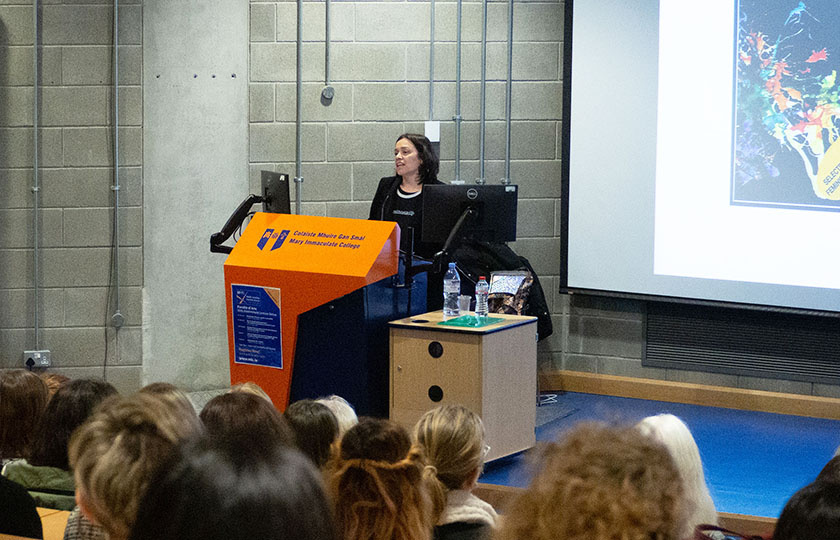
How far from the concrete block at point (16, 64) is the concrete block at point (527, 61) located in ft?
8.61

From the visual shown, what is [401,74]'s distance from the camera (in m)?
5.98

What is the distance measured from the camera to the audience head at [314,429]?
2473mm

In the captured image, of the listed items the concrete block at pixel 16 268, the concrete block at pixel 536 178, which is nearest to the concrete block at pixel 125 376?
the concrete block at pixel 16 268

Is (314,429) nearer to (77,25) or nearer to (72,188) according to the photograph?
(72,188)

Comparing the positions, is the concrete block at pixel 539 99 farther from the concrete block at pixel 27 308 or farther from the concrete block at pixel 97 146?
the concrete block at pixel 27 308

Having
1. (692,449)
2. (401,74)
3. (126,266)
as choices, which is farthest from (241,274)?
(692,449)

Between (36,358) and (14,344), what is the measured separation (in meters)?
0.15

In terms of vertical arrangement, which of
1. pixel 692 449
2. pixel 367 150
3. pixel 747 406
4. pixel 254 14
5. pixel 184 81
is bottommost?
pixel 747 406

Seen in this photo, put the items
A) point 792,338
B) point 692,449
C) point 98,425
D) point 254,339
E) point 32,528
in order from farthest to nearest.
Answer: point 792,338, point 254,339, point 692,449, point 32,528, point 98,425

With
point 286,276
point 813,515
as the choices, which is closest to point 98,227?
point 286,276

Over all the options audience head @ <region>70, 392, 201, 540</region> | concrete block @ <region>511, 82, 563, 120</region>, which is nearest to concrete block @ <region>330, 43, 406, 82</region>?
concrete block @ <region>511, 82, 563, 120</region>

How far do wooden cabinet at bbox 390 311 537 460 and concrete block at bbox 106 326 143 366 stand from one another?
2128 mm

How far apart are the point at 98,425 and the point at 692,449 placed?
133 cm

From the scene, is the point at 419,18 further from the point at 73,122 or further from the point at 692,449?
the point at 692,449
